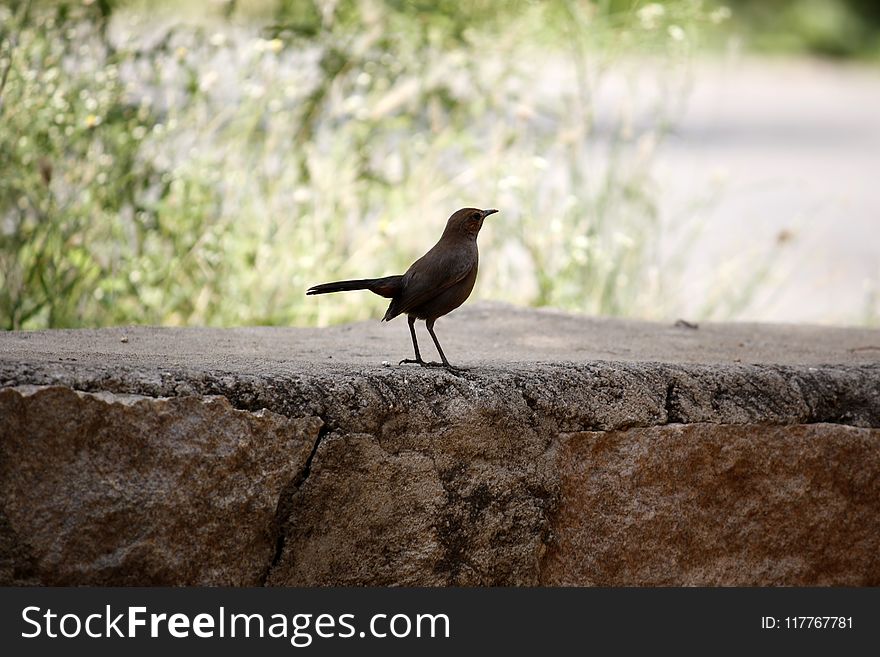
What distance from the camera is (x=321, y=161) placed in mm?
5098

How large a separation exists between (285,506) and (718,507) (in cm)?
106

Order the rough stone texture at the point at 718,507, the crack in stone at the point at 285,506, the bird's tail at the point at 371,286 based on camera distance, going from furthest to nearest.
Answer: the rough stone texture at the point at 718,507 → the bird's tail at the point at 371,286 → the crack in stone at the point at 285,506

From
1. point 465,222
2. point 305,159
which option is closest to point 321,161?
point 305,159

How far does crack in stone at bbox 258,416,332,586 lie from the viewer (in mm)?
2445

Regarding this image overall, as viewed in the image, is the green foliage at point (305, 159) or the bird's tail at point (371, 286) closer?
the bird's tail at point (371, 286)

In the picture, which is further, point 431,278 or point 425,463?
point 431,278

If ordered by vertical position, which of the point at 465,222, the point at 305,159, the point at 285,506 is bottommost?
the point at 285,506

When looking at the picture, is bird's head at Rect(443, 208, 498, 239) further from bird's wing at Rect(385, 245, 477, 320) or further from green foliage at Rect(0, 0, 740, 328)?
green foliage at Rect(0, 0, 740, 328)

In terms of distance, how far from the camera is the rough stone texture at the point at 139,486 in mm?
2254

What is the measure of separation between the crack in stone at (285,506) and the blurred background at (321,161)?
169 cm

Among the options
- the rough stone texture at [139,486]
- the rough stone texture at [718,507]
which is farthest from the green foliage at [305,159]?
the rough stone texture at [718,507]

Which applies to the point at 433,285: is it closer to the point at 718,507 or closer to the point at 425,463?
the point at 425,463

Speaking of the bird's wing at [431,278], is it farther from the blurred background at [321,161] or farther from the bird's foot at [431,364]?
the blurred background at [321,161]

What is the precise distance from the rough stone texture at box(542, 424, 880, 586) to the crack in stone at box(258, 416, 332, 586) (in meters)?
0.58
